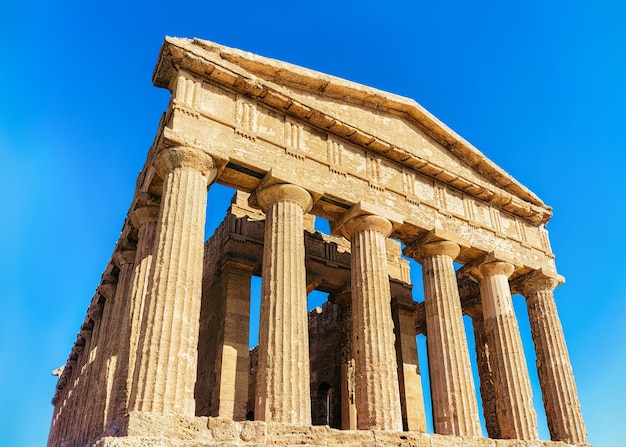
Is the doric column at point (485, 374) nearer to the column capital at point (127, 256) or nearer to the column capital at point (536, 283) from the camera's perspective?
the column capital at point (536, 283)

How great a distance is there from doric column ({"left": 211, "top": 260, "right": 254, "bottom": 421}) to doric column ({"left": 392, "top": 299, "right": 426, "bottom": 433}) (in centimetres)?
647

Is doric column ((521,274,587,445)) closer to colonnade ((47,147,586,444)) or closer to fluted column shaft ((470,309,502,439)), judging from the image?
colonnade ((47,147,586,444))

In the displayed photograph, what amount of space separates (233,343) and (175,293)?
5451 millimetres

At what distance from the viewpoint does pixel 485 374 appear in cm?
2206

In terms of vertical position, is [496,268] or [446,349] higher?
[496,268]

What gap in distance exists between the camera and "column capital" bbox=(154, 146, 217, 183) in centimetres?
1298

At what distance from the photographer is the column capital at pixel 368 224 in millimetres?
15695

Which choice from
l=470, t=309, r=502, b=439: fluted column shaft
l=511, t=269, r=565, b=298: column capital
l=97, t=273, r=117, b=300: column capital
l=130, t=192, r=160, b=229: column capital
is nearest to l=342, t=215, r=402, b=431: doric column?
l=130, t=192, r=160, b=229: column capital

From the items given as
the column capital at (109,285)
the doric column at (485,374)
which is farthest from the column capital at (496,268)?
the column capital at (109,285)

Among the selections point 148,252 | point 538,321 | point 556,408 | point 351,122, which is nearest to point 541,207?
point 538,321

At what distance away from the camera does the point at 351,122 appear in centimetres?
1688

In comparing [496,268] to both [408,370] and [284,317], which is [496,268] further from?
[284,317]

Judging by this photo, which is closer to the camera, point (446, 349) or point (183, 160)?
point (183, 160)

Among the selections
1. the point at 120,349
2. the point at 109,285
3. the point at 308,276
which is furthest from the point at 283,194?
the point at 109,285
